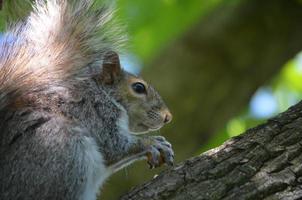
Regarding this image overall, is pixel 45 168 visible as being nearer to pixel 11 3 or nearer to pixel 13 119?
pixel 13 119

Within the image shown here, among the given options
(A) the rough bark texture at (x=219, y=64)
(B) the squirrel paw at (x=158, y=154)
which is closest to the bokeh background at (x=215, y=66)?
(A) the rough bark texture at (x=219, y=64)

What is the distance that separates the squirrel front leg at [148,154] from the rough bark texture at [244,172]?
42cm

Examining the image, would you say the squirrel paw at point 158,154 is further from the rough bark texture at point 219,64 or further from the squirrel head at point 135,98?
the rough bark texture at point 219,64

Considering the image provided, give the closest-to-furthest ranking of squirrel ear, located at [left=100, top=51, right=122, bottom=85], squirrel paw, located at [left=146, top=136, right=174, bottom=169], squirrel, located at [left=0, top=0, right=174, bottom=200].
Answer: squirrel, located at [left=0, top=0, right=174, bottom=200]
squirrel paw, located at [left=146, top=136, right=174, bottom=169]
squirrel ear, located at [left=100, top=51, right=122, bottom=85]

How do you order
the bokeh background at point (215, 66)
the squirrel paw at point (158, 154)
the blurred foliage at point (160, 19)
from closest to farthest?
the squirrel paw at point (158, 154) < the bokeh background at point (215, 66) < the blurred foliage at point (160, 19)

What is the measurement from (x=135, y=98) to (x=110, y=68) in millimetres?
191

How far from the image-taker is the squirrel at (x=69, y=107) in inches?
105

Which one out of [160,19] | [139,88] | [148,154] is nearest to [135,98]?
[139,88]

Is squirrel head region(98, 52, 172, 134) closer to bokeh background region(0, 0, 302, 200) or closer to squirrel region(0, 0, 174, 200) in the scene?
squirrel region(0, 0, 174, 200)

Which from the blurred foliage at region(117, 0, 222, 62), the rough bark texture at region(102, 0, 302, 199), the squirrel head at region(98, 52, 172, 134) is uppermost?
the blurred foliage at region(117, 0, 222, 62)

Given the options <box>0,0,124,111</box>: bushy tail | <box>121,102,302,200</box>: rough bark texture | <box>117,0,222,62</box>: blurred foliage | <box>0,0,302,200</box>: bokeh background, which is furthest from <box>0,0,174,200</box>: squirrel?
<box>117,0,222,62</box>: blurred foliage

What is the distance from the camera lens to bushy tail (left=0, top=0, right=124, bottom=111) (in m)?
2.93

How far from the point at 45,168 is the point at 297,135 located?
2.96 feet

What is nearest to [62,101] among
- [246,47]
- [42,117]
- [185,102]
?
[42,117]
